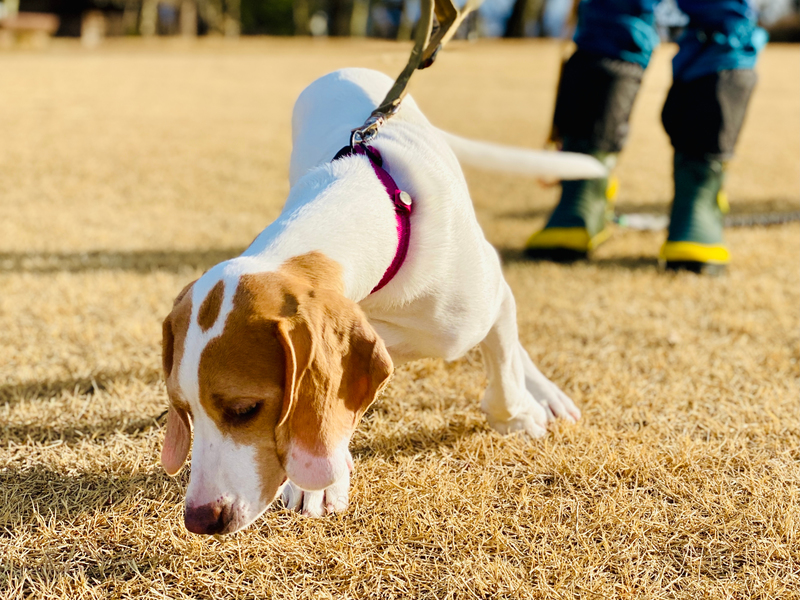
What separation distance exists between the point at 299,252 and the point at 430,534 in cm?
77

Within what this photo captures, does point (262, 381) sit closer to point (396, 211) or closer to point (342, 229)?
point (342, 229)

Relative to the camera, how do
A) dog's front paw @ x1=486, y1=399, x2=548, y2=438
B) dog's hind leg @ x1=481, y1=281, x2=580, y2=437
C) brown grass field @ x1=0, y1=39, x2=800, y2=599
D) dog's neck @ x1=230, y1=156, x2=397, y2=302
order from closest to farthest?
dog's neck @ x1=230, y1=156, x2=397, y2=302, brown grass field @ x1=0, y1=39, x2=800, y2=599, dog's hind leg @ x1=481, y1=281, x2=580, y2=437, dog's front paw @ x1=486, y1=399, x2=548, y2=438

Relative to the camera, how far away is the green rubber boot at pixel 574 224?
414 centimetres

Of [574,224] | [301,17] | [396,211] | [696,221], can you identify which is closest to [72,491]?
[396,211]

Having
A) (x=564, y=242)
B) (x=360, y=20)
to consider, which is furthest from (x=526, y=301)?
(x=360, y=20)

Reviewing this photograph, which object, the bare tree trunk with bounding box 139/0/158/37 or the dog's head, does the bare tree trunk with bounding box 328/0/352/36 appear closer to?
the bare tree trunk with bounding box 139/0/158/37

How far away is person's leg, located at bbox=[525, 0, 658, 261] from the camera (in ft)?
13.2

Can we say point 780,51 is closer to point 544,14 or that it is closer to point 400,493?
point 544,14

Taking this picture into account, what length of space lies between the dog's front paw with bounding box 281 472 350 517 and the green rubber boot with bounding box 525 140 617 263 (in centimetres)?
251

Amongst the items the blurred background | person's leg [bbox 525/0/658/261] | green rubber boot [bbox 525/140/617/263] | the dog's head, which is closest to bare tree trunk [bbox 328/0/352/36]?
the blurred background

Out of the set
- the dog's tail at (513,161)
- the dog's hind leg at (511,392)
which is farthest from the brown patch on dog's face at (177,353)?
the dog's tail at (513,161)

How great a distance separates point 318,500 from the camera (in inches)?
76.3

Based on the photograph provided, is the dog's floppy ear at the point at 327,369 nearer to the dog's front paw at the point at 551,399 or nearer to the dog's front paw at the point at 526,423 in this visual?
the dog's front paw at the point at 526,423

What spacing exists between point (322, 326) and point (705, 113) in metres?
3.10
